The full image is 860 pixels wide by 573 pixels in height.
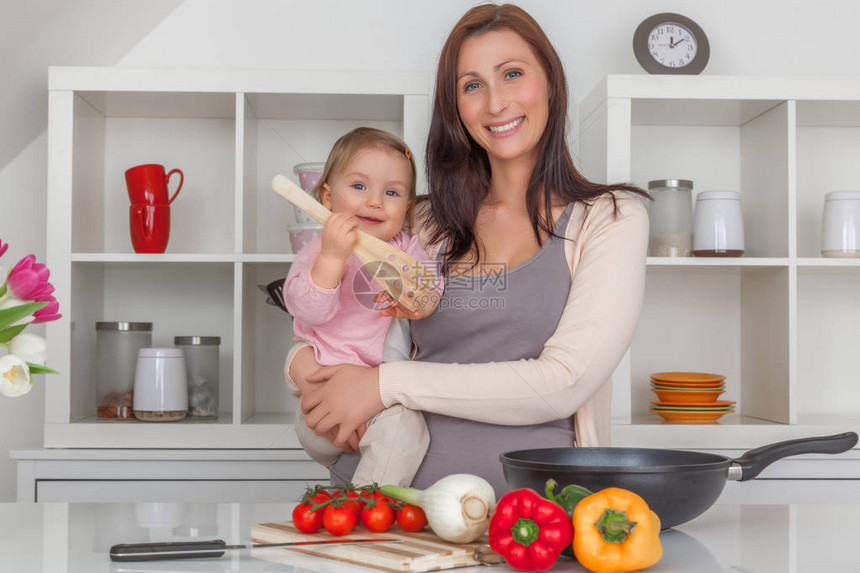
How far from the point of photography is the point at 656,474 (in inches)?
36.1

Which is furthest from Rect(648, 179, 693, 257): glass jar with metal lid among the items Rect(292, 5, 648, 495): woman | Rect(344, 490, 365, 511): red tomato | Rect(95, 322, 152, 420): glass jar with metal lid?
Rect(344, 490, 365, 511): red tomato

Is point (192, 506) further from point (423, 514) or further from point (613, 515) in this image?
point (613, 515)

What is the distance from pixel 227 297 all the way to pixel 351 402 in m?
1.24

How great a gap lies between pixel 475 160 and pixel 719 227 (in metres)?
0.87

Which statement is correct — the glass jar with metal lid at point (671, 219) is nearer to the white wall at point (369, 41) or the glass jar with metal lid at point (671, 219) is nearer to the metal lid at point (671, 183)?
the metal lid at point (671, 183)

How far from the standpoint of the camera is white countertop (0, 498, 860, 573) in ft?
2.93

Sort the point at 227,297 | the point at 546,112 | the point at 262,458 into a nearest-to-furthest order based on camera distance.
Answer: the point at 546,112 → the point at 262,458 → the point at 227,297

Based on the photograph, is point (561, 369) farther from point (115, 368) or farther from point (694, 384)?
point (115, 368)

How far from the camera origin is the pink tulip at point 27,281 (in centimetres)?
101

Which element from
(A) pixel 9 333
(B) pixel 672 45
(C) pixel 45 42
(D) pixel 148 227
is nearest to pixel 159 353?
(D) pixel 148 227

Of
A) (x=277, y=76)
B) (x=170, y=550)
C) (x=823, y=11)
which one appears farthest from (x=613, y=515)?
(x=823, y=11)

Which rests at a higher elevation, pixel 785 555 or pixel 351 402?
pixel 351 402

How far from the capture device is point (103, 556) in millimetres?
948

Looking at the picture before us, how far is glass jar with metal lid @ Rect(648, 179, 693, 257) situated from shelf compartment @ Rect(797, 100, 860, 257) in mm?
465
